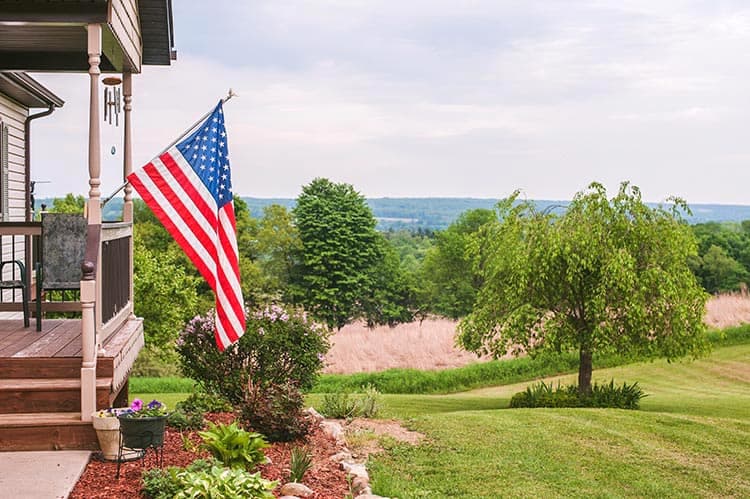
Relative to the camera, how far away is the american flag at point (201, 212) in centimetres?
740

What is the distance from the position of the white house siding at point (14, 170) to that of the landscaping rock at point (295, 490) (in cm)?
757

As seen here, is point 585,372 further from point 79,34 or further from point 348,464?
point 79,34

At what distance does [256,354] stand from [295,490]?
16.5 feet

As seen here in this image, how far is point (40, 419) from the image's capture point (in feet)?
22.6

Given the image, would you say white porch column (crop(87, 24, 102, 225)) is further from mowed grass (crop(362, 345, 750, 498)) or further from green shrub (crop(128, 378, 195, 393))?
green shrub (crop(128, 378, 195, 393))

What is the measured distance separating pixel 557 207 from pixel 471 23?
3136 centimetres

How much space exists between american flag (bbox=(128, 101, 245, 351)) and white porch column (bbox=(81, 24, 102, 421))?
1.14 ft

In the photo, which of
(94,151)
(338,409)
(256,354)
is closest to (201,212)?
(94,151)

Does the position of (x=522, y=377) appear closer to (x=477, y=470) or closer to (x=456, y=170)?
(x=477, y=470)

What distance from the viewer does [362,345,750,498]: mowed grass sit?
848 centimetres

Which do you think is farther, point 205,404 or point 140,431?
point 205,404

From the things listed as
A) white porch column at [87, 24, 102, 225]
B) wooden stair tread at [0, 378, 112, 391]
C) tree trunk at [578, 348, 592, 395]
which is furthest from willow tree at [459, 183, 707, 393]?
wooden stair tread at [0, 378, 112, 391]

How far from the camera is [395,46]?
246ft

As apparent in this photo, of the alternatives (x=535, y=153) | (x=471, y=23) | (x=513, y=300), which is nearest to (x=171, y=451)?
(x=513, y=300)
